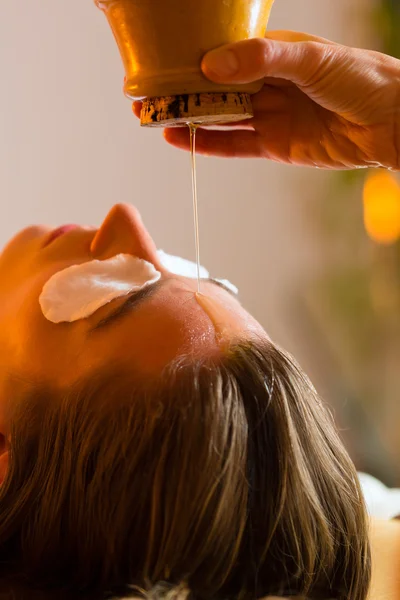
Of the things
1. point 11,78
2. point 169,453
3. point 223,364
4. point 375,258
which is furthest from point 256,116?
point 375,258

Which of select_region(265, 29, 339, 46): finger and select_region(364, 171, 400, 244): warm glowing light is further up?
select_region(265, 29, 339, 46): finger

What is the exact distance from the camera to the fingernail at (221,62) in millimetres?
1031

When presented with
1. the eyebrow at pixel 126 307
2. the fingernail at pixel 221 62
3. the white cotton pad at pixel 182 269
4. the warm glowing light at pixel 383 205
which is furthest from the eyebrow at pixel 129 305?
the warm glowing light at pixel 383 205

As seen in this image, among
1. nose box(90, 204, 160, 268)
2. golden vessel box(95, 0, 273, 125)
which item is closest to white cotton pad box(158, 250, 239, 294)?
nose box(90, 204, 160, 268)

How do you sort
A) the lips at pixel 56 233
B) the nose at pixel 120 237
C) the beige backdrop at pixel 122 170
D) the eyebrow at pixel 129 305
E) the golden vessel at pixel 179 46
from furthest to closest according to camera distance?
the beige backdrop at pixel 122 170 < the lips at pixel 56 233 < the nose at pixel 120 237 < the eyebrow at pixel 129 305 < the golden vessel at pixel 179 46

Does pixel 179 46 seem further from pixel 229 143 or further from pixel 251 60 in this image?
pixel 229 143

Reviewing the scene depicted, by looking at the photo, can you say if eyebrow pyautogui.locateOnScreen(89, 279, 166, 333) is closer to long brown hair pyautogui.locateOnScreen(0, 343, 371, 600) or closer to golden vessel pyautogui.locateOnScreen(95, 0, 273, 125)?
long brown hair pyautogui.locateOnScreen(0, 343, 371, 600)

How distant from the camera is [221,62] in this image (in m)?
1.03

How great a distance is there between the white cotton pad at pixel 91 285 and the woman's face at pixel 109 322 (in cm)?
2

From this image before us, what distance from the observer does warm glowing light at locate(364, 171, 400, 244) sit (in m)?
2.97

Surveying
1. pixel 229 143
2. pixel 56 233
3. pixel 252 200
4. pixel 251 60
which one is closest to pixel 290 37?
pixel 251 60

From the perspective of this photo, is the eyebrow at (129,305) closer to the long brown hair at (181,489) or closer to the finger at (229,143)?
the long brown hair at (181,489)

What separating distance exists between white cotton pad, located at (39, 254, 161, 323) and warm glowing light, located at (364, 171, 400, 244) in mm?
1801

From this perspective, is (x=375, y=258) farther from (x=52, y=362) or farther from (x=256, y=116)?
(x=52, y=362)
